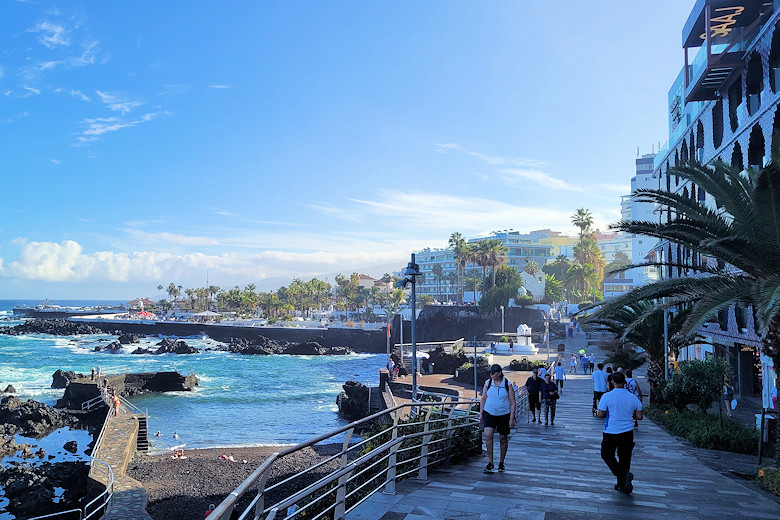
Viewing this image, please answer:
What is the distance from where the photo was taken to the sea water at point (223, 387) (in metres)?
34.6

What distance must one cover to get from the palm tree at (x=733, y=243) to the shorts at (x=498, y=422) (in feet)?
11.6

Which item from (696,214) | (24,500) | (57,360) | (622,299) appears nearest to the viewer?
(696,214)

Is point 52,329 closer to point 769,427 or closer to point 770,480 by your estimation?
point 769,427

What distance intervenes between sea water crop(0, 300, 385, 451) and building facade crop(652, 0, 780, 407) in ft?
70.6

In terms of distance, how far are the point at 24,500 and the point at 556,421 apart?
1873 centimetres

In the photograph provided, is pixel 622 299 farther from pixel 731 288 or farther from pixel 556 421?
pixel 556 421

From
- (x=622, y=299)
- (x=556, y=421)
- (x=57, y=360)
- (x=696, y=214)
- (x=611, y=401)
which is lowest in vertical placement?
(x=57, y=360)

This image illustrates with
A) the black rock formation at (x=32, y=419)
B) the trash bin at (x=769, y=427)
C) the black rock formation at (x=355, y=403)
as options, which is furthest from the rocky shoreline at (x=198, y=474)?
the trash bin at (x=769, y=427)

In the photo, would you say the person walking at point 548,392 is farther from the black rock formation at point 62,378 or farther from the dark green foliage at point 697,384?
the black rock formation at point 62,378

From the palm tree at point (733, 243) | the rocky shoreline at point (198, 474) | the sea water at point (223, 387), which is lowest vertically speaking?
the sea water at point (223, 387)

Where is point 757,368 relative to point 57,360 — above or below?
above

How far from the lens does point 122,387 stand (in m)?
46.7

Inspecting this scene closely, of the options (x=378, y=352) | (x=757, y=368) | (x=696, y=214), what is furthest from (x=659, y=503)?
(x=378, y=352)

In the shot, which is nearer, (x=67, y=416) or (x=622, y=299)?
(x=622, y=299)
